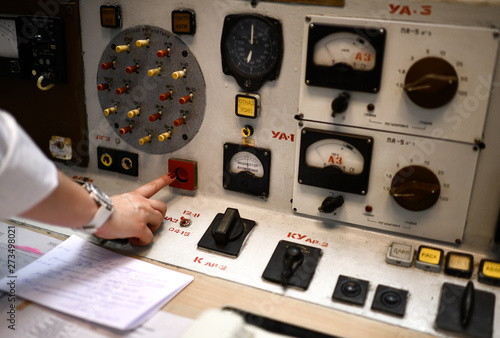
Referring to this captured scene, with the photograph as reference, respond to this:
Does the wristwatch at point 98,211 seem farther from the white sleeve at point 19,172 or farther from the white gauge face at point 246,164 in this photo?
the white gauge face at point 246,164

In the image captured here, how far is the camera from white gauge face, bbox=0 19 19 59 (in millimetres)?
1904

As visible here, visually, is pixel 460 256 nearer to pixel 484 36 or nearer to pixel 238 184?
pixel 484 36

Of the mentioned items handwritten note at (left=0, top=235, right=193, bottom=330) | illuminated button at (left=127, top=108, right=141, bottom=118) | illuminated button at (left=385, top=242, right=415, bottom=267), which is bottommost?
handwritten note at (left=0, top=235, right=193, bottom=330)

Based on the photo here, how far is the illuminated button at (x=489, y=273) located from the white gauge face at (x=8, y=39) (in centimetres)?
173

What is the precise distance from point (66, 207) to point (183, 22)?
728 mm

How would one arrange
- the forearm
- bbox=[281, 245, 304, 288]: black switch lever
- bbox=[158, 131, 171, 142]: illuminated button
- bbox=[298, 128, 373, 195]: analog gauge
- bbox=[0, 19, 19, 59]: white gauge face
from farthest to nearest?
1. bbox=[0, 19, 19, 59]: white gauge face
2. bbox=[158, 131, 171, 142]: illuminated button
3. bbox=[298, 128, 373, 195]: analog gauge
4. bbox=[281, 245, 304, 288]: black switch lever
5. the forearm

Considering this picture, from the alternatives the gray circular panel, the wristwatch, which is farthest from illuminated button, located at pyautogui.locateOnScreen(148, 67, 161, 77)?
the wristwatch

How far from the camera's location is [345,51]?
1482 mm

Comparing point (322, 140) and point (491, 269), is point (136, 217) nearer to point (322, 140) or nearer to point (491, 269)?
point (322, 140)

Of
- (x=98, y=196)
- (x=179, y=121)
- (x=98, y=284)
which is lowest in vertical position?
(x=98, y=284)

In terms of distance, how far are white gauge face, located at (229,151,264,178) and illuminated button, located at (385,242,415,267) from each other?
1.59 feet

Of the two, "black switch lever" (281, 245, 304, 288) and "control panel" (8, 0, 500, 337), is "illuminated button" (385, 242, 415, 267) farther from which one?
"black switch lever" (281, 245, 304, 288)

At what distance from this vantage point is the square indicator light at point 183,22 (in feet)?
5.40

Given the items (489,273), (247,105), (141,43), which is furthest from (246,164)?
(489,273)
